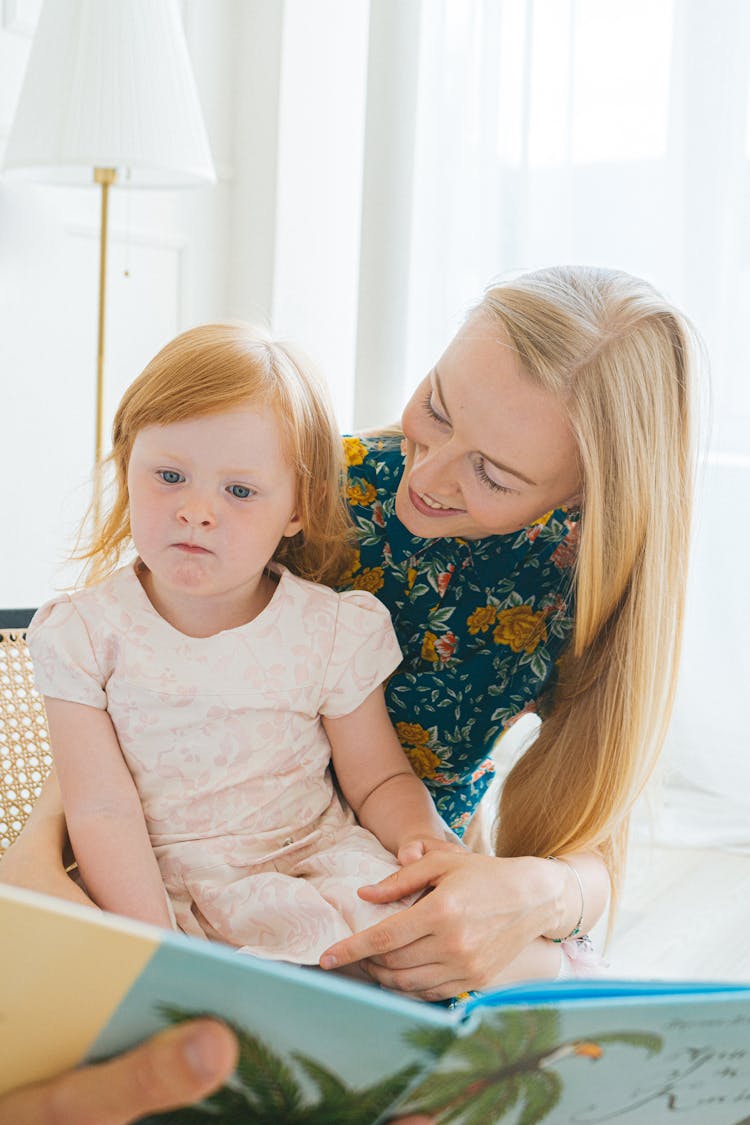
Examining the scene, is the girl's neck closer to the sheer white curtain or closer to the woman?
the woman

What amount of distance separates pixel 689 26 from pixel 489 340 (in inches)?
74.1

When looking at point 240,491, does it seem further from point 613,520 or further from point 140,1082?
point 140,1082

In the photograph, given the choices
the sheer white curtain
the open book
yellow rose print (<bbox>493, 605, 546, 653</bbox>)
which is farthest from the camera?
the sheer white curtain

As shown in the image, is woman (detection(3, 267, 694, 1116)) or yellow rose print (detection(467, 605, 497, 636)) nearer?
woman (detection(3, 267, 694, 1116))

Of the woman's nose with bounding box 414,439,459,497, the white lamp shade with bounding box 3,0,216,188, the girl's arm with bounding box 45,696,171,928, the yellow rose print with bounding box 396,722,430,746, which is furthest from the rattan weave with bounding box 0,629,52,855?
the white lamp shade with bounding box 3,0,216,188

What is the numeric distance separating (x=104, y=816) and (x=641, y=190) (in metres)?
2.24

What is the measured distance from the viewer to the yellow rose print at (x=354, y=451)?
4.33ft

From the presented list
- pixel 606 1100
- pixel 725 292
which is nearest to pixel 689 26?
pixel 725 292

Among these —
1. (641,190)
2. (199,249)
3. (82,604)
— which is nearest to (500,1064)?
(82,604)

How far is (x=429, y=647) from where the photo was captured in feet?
4.20

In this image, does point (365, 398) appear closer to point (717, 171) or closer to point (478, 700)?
point (717, 171)

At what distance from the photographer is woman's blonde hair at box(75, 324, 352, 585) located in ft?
3.26

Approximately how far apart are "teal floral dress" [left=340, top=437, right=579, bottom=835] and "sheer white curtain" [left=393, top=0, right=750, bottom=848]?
1.41 m

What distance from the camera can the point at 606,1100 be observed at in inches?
19.3
